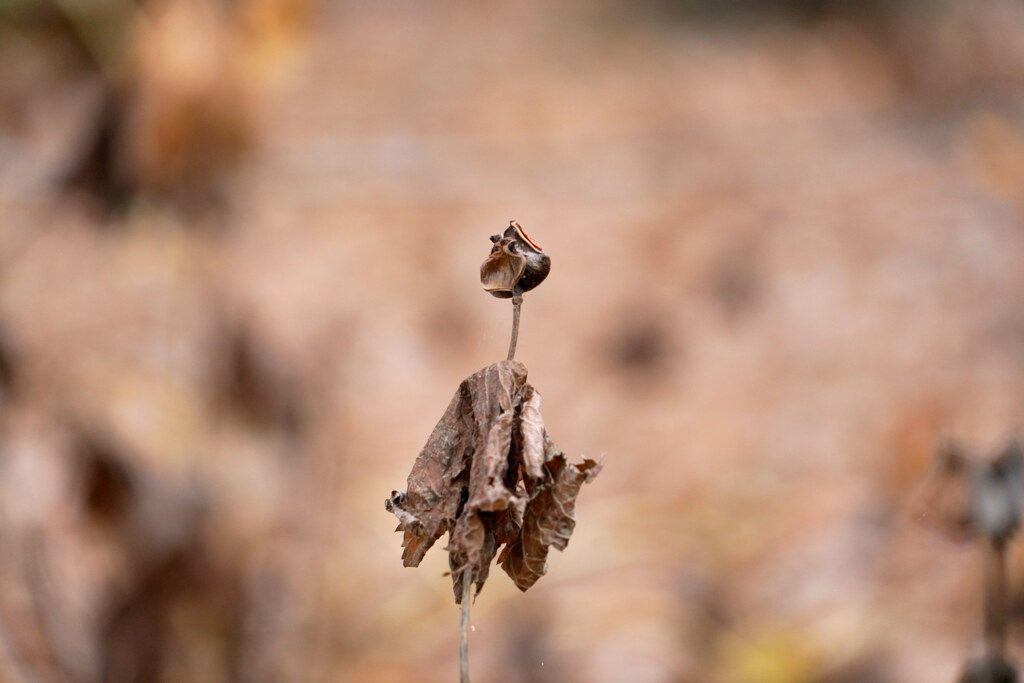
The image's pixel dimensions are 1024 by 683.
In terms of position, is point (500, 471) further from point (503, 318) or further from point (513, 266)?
point (503, 318)

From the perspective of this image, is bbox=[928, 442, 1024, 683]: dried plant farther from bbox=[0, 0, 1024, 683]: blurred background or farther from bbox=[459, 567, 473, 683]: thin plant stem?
bbox=[0, 0, 1024, 683]: blurred background

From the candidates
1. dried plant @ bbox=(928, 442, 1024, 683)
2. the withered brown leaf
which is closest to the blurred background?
dried plant @ bbox=(928, 442, 1024, 683)

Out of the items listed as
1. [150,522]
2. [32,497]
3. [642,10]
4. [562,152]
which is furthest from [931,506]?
[642,10]

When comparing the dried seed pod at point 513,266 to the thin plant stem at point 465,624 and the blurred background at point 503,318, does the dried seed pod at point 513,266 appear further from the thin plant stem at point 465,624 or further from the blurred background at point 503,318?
the blurred background at point 503,318

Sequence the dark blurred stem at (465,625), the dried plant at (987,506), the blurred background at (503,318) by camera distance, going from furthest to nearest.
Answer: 1. the blurred background at (503,318)
2. the dried plant at (987,506)
3. the dark blurred stem at (465,625)

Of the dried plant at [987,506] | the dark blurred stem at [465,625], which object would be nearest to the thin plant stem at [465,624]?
the dark blurred stem at [465,625]

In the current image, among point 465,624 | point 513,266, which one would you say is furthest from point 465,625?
point 513,266

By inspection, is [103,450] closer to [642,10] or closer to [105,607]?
[105,607]
